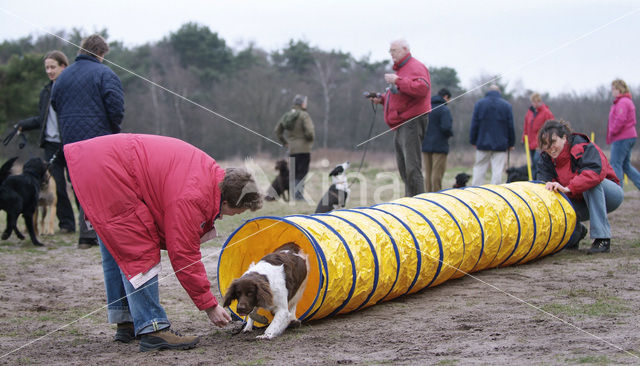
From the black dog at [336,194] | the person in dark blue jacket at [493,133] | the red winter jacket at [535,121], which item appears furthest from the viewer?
the red winter jacket at [535,121]

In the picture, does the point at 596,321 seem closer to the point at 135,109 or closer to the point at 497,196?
the point at 497,196

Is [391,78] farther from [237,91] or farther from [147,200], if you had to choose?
[237,91]

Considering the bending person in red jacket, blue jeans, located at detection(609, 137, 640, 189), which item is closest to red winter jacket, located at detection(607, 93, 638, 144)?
blue jeans, located at detection(609, 137, 640, 189)

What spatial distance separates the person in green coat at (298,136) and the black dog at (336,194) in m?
2.64

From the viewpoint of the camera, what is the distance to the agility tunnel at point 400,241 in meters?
4.18

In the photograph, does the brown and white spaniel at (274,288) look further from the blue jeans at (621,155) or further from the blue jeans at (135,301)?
the blue jeans at (621,155)

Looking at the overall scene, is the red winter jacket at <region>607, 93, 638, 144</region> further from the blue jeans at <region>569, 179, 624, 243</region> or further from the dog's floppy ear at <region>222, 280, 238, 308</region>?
the dog's floppy ear at <region>222, 280, 238, 308</region>

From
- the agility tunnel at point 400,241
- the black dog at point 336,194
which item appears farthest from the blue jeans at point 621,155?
the black dog at point 336,194

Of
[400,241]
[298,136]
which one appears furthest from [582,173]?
[298,136]

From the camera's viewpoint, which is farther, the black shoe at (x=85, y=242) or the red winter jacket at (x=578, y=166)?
the black shoe at (x=85, y=242)

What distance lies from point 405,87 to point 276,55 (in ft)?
80.5

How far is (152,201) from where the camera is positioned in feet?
11.1

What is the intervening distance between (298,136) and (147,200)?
8.62 metres

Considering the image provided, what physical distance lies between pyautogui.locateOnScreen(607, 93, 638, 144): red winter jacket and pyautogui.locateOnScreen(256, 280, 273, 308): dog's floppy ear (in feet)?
Result: 24.1
